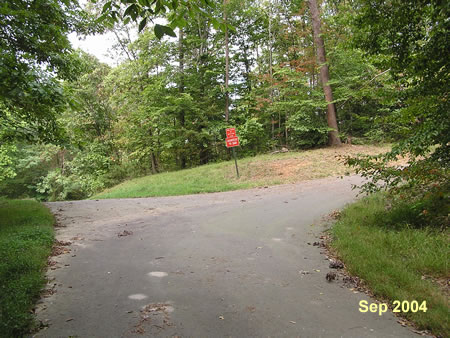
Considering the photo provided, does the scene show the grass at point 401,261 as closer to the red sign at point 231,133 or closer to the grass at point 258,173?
the grass at point 258,173

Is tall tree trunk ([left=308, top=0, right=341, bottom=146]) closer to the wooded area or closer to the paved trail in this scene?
the wooded area

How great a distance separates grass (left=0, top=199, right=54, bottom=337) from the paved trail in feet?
0.80


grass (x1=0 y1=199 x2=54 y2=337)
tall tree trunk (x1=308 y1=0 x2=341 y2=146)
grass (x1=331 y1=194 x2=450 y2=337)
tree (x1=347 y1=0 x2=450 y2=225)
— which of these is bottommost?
grass (x1=331 y1=194 x2=450 y2=337)

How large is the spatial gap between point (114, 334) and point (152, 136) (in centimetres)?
2227

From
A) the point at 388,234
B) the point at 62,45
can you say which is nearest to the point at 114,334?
the point at 388,234

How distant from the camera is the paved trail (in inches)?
121

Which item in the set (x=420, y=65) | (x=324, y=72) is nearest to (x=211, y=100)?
(x=324, y=72)

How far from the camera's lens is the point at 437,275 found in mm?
3742

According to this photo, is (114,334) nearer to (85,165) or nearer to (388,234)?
(388,234)

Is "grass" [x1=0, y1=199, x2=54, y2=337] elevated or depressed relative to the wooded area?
depressed

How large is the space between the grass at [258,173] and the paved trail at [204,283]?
6.03m

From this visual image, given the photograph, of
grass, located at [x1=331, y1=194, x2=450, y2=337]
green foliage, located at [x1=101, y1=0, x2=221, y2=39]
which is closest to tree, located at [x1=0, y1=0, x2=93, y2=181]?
green foliage, located at [x1=101, y1=0, x2=221, y2=39]

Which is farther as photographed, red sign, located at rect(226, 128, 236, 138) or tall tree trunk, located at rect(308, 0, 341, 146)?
tall tree trunk, located at rect(308, 0, 341, 146)

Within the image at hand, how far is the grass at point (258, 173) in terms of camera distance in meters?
14.4
